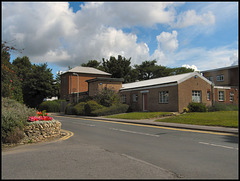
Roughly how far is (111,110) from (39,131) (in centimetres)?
1885

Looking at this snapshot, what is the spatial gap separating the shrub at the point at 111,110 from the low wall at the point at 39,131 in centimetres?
1691

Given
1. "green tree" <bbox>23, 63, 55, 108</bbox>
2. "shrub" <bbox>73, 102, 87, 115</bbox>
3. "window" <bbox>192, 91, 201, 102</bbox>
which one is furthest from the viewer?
"green tree" <bbox>23, 63, 55, 108</bbox>

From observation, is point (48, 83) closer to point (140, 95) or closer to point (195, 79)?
point (140, 95)

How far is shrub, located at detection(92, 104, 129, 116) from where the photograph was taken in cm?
2783

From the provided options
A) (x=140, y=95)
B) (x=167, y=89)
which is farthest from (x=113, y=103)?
(x=167, y=89)

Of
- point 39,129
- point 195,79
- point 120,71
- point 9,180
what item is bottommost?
point 39,129

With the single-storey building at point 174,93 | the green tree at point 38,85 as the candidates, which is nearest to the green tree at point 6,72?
the single-storey building at point 174,93

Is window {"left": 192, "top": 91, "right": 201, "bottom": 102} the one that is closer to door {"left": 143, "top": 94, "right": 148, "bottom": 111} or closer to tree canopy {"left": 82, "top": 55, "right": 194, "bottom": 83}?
door {"left": 143, "top": 94, "right": 148, "bottom": 111}

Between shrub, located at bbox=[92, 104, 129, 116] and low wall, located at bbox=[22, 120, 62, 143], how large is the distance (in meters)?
16.9

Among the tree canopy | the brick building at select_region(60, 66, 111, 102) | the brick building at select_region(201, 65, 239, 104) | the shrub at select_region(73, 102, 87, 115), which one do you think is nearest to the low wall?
the brick building at select_region(201, 65, 239, 104)

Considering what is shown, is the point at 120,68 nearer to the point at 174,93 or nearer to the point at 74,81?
the point at 74,81

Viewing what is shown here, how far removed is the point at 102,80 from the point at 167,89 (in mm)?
11449

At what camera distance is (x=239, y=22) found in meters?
1.30

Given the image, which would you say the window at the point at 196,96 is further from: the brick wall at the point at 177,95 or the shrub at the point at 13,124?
the shrub at the point at 13,124
